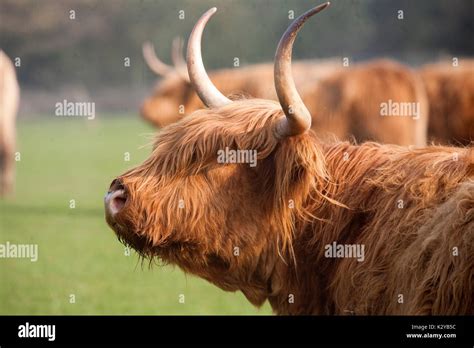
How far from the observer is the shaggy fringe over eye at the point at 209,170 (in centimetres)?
409

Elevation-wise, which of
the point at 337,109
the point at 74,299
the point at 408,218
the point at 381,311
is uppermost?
the point at 337,109

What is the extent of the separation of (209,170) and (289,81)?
610 millimetres

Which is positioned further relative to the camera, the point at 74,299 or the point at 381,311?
the point at 74,299

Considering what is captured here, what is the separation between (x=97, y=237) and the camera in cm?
1168

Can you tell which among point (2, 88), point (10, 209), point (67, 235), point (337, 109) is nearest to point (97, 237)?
point (67, 235)

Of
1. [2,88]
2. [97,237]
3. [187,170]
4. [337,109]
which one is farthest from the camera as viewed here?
[2,88]

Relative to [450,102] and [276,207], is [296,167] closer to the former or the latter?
[276,207]

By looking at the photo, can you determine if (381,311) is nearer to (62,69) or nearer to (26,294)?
(26,294)

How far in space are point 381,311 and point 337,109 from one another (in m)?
8.90

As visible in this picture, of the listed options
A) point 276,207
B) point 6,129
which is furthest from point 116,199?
point 6,129

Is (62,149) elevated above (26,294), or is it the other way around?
(62,149)

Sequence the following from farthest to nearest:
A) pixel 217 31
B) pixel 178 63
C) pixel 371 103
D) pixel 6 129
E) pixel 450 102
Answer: pixel 217 31 < pixel 6 129 < pixel 178 63 < pixel 450 102 < pixel 371 103

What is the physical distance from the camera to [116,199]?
4055 mm

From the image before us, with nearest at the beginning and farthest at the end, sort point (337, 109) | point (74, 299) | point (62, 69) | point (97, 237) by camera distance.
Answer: point (74, 299), point (97, 237), point (337, 109), point (62, 69)
